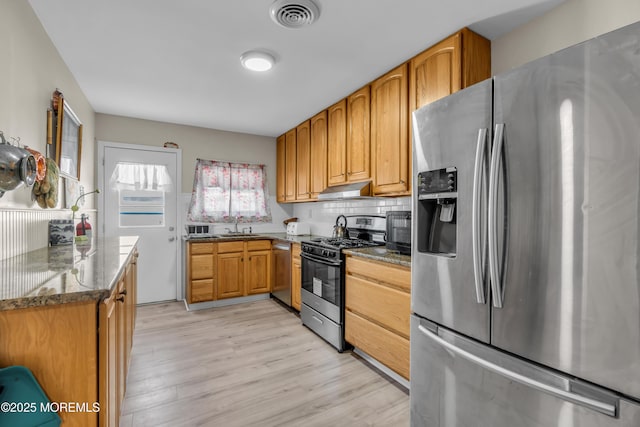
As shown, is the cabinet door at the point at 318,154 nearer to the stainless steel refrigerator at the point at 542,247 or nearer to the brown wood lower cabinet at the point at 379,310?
the brown wood lower cabinet at the point at 379,310

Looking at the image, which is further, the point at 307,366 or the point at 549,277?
the point at 307,366

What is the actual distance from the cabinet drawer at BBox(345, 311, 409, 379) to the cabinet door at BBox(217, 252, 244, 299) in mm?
1827

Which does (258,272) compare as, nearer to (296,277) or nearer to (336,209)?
(296,277)

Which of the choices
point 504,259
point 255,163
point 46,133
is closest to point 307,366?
point 504,259

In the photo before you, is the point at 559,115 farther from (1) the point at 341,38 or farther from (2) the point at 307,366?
(2) the point at 307,366

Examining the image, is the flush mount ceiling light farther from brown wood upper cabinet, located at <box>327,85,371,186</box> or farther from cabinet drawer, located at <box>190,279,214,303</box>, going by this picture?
cabinet drawer, located at <box>190,279,214,303</box>

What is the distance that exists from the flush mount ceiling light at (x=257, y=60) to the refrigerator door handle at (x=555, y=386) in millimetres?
2210

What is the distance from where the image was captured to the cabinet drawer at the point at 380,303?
2008 mm

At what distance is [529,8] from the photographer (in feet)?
5.67

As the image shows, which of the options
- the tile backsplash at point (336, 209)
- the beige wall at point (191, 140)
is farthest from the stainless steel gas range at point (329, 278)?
the beige wall at point (191, 140)

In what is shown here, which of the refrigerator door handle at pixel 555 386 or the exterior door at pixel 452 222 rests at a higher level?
the exterior door at pixel 452 222

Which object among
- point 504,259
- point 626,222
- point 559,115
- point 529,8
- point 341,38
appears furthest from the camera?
point 341,38

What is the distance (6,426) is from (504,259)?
1.67 m

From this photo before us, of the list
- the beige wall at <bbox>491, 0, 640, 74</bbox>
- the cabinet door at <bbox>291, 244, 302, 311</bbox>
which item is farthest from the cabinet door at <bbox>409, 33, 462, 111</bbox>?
the cabinet door at <bbox>291, 244, 302, 311</bbox>
